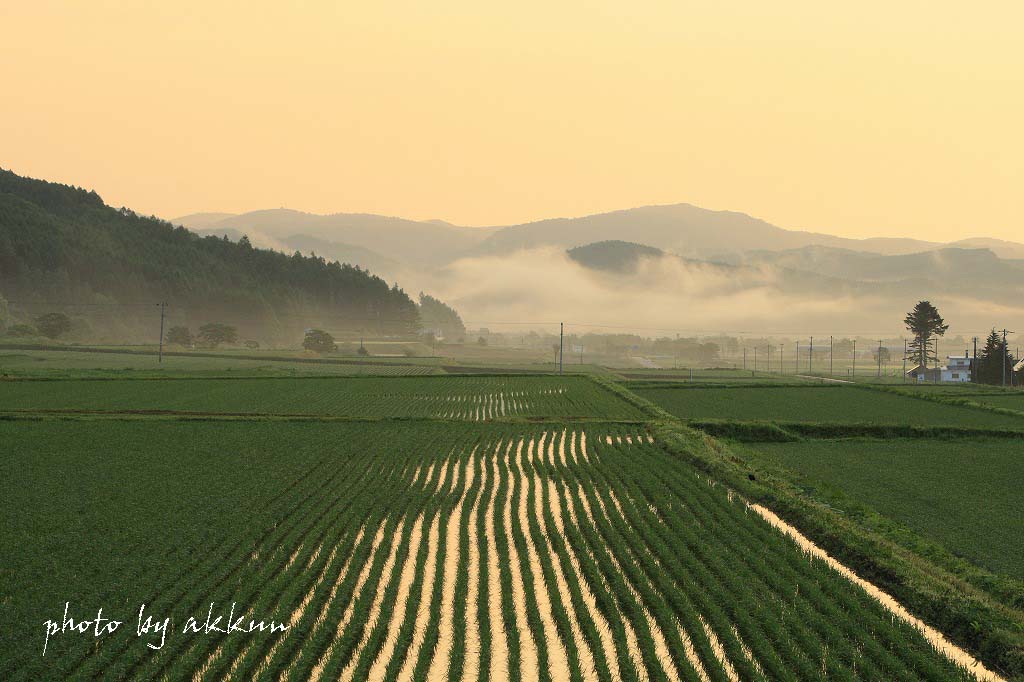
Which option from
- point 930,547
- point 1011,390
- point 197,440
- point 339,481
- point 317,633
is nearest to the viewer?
point 317,633

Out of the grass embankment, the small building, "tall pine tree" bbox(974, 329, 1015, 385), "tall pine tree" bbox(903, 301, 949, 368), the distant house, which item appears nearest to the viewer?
the grass embankment

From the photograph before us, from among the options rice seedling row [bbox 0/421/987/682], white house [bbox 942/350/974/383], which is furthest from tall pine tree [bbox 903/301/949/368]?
rice seedling row [bbox 0/421/987/682]

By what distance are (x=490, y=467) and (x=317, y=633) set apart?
19217 millimetres

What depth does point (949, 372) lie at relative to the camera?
153 metres

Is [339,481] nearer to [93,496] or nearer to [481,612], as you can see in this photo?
[93,496]

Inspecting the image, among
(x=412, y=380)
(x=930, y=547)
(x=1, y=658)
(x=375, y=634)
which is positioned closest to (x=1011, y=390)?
(x=412, y=380)

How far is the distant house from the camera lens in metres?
145

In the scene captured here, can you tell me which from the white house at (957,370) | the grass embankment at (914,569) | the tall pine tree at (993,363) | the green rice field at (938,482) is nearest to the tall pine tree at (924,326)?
the white house at (957,370)

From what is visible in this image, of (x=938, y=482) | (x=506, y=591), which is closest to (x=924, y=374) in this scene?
(x=938, y=482)

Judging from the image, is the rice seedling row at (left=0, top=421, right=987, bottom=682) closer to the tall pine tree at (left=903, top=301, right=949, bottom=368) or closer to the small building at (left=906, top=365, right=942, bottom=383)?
the tall pine tree at (left=903, top=301, right=949, bottom=368)

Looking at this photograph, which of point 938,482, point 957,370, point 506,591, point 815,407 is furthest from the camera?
point 957,370

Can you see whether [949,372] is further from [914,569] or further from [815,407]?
[914,569]

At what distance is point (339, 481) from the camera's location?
100 ft

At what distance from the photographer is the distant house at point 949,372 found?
145 m
